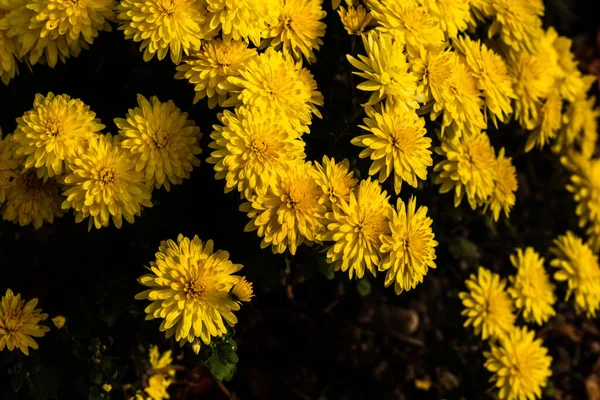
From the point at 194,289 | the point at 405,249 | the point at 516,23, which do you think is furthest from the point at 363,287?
the point at 516,23

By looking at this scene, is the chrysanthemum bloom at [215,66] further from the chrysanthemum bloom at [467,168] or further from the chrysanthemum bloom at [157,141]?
the chrysanthemum bloom at [467,168]

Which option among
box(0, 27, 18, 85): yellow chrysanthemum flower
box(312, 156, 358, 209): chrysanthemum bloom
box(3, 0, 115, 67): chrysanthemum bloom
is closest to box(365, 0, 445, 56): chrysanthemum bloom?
box(312, 156, 358, 209): chrysanthemum bloom

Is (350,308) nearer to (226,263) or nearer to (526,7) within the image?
(226,263)

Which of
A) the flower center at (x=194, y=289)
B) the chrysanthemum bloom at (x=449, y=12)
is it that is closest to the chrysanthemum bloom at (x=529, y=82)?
the chrysanthemum bloom at (x=449, y=12)

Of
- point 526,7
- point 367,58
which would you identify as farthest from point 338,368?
point 526,7

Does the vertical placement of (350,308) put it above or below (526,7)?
below

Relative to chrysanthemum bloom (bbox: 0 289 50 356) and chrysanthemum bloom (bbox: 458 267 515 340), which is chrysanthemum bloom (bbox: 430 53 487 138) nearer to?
chrysanthemum bloom (bbox: 458 267 515 340)
